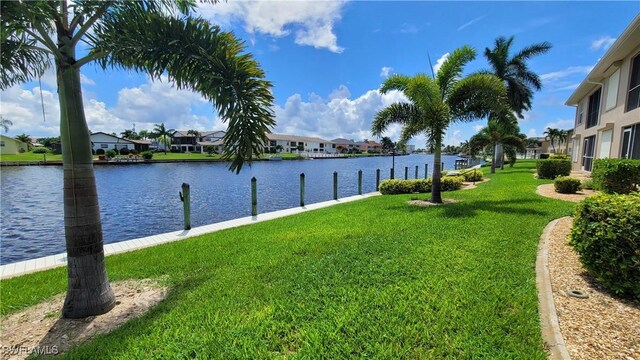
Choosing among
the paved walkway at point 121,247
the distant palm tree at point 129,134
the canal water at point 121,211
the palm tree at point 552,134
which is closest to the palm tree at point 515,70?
the canal water at point 121,211

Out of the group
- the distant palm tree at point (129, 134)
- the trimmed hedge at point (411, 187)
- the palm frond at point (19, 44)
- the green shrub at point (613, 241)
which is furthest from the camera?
the distant palm tree at point (129, 134)

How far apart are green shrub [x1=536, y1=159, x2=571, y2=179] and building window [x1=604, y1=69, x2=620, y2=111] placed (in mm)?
3097

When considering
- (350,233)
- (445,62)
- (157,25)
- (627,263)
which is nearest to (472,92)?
(445,62)

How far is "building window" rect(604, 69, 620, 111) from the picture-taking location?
46.8ft

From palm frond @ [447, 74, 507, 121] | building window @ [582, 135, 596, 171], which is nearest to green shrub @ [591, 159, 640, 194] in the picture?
palm frond @ [447, 74, 507, 121]

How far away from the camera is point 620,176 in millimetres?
9289

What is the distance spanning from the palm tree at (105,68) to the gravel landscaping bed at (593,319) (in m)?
3.96

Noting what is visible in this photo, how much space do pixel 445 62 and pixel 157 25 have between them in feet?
33.2

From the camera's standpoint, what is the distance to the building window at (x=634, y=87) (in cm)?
1230

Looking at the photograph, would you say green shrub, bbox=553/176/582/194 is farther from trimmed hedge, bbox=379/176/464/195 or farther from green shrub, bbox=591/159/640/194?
trimmed hedge, bbox=379/176/464/195

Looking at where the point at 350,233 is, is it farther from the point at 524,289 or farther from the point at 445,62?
the point at 445,62

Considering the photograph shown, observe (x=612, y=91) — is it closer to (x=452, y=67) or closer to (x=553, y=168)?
(x=553, y=168)

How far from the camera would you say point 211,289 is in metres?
4.28

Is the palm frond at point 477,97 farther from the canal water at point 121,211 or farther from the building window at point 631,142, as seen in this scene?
the canal water at point 121,211
